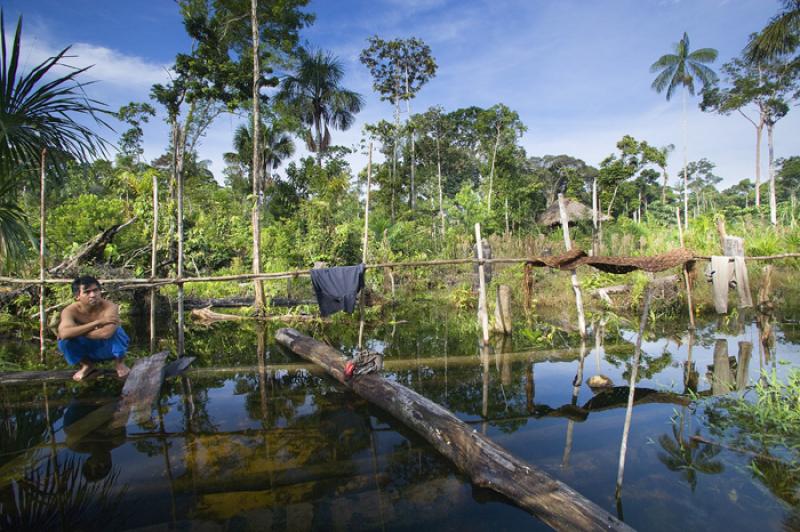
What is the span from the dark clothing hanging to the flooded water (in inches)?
39.9

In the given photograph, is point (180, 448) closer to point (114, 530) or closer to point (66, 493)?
point (66, 493)

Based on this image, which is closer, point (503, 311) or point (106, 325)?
point (106, 325)

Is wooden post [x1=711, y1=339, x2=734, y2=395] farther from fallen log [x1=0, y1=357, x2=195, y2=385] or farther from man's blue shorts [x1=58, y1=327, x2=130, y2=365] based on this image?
fallen log [x1=0, y1=357, x2=195, y2=385]

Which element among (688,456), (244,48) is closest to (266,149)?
(244,48)

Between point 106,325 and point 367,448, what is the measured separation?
3.07 meters

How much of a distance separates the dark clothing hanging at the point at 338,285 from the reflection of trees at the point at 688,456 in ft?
12.3

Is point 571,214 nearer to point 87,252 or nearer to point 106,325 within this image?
point 87,252

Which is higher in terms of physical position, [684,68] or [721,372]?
[684,68]

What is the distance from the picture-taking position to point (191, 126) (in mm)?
17562

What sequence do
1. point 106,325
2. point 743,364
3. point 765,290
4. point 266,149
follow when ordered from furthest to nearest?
1. point 266,149
2. point 765,290
3. point 743,364
4. point 106,325

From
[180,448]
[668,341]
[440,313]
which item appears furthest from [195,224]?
[668,341]

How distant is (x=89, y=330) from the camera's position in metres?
4.24

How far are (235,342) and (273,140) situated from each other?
18390mm

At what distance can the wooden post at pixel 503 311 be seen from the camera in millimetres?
7531
